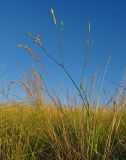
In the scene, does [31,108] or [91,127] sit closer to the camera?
[91,127]

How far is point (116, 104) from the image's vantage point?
10.8 ft

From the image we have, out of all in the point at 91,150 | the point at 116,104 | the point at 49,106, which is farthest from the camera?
the point at 49,106

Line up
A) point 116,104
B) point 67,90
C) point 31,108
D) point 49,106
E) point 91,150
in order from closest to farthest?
1. point 91,150
2. point 116,104
3. point 67,90
4. point 49,106
5. point 31,108

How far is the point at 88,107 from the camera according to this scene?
9.64ft

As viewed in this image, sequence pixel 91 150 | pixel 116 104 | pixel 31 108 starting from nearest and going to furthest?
pixel 91 150 → pixel 116 104 → pixel 31 108

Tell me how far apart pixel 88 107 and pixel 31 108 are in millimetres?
1672

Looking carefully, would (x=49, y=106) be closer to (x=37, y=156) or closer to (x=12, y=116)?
(x=12, y=116)

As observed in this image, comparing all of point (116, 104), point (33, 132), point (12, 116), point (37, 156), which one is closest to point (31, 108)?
point (12, 116)

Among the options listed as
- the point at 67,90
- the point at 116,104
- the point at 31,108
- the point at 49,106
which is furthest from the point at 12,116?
the point at 116,104

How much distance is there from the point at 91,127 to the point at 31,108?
5.39ft

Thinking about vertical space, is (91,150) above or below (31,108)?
below

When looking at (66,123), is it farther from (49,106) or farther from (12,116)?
(12,116)

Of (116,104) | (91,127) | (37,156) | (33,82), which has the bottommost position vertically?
(37,156)

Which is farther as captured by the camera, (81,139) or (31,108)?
(31,108)
